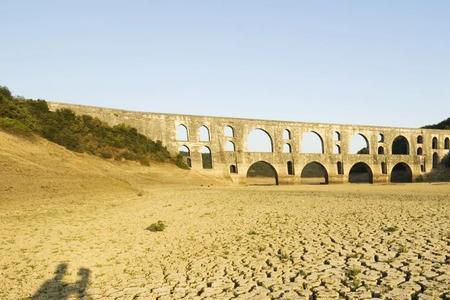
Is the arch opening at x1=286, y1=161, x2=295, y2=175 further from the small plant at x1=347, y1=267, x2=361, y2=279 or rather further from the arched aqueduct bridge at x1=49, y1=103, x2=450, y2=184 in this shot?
the small plant at x1=347, y1=267, x2=361, y2=279

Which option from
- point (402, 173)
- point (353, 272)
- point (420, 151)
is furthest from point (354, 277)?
point (420, 151)

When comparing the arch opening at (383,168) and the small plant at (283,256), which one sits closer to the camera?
the small plant at (283,256)

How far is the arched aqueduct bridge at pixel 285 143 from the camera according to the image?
43.3 meters

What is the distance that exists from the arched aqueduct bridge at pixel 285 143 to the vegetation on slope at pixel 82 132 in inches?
51.7

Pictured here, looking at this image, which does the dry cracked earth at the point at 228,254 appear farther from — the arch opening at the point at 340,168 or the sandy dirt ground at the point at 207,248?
the arch opening at the point at 340,168

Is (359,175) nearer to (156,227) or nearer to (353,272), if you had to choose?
(156,227)

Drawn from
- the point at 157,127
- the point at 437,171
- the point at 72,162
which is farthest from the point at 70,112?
the point at 437,171

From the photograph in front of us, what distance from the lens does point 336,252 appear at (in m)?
8.70

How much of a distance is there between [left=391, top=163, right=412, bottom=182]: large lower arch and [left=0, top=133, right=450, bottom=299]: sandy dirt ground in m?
47.1

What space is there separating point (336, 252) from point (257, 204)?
11.1 metres

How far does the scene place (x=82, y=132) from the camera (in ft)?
117

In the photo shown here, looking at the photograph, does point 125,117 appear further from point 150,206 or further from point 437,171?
point 437,171

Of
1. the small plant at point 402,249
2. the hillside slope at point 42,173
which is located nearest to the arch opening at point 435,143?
the hillside slope at point 42,173

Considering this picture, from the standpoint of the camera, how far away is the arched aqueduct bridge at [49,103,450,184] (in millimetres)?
43281
